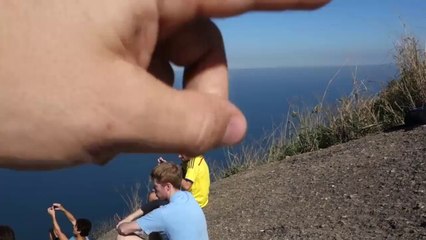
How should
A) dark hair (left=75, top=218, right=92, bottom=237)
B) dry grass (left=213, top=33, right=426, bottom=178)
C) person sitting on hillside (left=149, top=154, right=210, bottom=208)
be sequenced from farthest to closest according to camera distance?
dry grass (left=213, top=33, right=426, bottom=178), person sitting on hillside (left=149, top=154, right=210, bottom=208), dark hair (left=75, top=218, right=92, bottom=237)

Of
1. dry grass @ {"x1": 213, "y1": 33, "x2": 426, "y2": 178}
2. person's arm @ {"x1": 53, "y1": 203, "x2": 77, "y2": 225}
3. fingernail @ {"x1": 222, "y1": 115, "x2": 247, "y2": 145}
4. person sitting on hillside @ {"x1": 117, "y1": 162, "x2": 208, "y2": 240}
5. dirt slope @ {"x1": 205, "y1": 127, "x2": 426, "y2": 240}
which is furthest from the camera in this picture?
dry grass @ {"x1": 213, "y1": 33, "x2": 426, "y2": 178}

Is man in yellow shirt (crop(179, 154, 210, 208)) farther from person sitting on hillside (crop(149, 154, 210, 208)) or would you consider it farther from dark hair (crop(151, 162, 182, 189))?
dark hair (crop(151, 162, 182, 189))

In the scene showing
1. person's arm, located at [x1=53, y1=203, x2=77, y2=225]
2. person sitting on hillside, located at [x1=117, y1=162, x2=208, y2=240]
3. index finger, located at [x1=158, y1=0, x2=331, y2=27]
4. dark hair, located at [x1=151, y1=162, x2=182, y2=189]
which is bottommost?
person's arm, located at [x1=53, y1=203, x2=77, y2=225]

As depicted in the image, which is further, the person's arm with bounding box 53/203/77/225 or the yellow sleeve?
the person's arm with bounding box 53/203/77/225

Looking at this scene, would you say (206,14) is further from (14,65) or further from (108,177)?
(108,177)

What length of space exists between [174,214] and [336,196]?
3189 millimetres

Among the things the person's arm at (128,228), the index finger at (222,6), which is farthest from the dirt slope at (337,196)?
the index finger at (222,6)

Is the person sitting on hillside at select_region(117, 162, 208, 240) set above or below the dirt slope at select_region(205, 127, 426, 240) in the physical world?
above

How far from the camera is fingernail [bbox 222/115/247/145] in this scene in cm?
99

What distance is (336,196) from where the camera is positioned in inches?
308

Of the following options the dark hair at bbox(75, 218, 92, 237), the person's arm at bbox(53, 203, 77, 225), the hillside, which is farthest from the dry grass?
the dark hair at bbox(75, 218, 92, 237)

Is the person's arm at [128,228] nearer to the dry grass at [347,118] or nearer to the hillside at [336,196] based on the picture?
the hillside at [336,196]

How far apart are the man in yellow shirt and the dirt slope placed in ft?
1.98

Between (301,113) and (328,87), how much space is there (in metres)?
1.02
